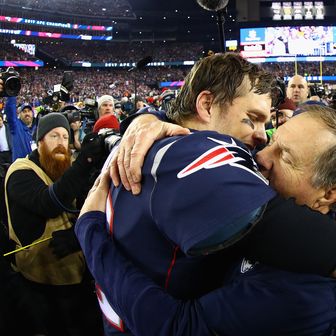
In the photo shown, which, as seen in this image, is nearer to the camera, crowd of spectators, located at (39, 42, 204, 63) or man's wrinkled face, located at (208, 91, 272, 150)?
man's wrinkled face, located at (208, 91, 272, 150)

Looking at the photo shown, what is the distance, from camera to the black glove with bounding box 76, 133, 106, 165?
167 cm

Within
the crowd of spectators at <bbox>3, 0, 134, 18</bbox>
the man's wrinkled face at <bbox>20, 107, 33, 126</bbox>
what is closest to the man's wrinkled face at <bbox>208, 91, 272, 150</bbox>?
the man's wrinkled face at <bbox>20, 107, 33, 126</bbox>

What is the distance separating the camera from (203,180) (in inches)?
27.8

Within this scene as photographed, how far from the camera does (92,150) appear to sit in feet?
5.78

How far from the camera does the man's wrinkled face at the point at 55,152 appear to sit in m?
2.29

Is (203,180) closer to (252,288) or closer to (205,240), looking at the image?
(205,240)

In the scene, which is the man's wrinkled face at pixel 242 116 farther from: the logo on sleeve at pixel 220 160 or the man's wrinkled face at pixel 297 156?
the logo on sleeve at pixel 220 160

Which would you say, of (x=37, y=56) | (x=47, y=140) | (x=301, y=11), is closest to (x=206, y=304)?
(x=47, y=140)

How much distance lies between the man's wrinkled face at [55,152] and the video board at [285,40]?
1150 inches

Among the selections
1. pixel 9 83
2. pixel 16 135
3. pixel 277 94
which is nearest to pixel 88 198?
pixel 277 94

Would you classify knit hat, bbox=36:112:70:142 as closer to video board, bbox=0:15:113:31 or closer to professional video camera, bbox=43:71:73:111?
professional video camera, bbox=43:71:73:111

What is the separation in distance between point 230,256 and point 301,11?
115ft

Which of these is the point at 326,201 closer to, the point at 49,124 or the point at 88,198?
the point at 88,198

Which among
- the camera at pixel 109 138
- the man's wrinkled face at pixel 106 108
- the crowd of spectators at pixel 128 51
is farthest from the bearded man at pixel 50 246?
the crowd of spectators at pixel 128 51
